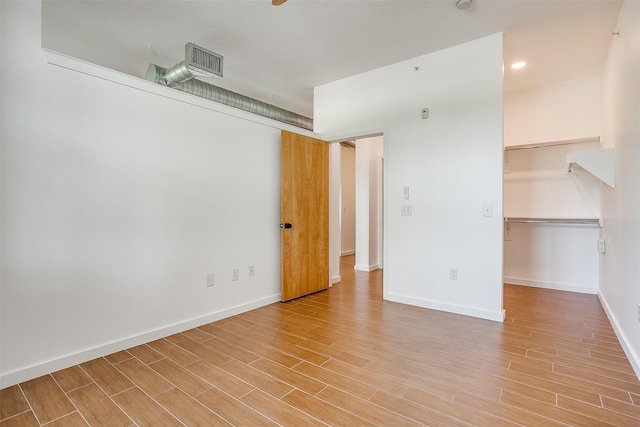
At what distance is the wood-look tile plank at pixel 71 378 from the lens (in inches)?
76.8

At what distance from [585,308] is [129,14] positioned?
5.54 meters

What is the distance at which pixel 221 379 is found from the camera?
6.64 ft

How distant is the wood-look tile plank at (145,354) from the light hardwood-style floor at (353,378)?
16 millimetres

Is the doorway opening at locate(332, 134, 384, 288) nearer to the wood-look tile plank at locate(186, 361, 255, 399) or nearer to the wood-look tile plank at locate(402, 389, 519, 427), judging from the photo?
the wood-look tile plank at locate(186, 361, 255, 399)

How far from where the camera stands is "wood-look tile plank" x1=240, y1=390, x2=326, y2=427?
1.60m

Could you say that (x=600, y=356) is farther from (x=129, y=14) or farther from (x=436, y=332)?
(x=129, y=14)

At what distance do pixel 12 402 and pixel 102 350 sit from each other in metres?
0.58

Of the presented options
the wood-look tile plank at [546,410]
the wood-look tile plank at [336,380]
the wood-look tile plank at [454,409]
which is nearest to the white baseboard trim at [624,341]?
the wood-look tile plank at [546,410]

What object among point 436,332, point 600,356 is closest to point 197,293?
point 436,332

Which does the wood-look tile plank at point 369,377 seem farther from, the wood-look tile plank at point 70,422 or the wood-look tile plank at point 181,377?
the wood-look tile plank at point 70,422

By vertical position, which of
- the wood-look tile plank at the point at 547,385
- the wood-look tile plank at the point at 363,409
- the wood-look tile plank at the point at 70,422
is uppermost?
the wood-look tile plank at the point at 547,385

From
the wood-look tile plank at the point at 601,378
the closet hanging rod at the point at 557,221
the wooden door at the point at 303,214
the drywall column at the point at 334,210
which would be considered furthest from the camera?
the drywall column at the point at 334,210

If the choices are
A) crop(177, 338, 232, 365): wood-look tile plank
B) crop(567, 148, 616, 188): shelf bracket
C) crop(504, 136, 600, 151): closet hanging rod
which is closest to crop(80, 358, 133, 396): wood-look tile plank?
crop(177, 338, 232, 365): wood-look tile plank

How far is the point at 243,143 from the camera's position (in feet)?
11.1
